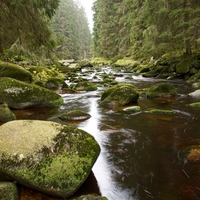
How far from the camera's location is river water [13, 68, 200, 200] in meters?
3.07

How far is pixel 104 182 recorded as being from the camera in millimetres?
3291

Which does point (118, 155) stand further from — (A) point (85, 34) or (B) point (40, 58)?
(A) point (85, 34)

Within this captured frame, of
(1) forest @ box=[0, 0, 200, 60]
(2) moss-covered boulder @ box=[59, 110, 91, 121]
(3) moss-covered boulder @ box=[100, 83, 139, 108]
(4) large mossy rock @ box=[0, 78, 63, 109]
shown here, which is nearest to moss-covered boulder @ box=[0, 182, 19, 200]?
(2) moss-covered boulder @ box=[59, 110, 91, 121]

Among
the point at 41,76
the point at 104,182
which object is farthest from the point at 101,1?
the point at 104,182

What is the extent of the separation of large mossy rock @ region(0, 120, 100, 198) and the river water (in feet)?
1.44

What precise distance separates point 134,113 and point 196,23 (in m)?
9.79

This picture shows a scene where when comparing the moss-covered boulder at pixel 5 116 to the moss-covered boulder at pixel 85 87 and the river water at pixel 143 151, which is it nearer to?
the river water at pixel 143 151

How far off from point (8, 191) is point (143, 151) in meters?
2.43

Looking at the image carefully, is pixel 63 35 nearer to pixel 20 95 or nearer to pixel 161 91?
pixel 20 95

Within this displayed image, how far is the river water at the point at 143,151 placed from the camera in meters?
3.07

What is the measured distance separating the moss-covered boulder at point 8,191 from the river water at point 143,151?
990 mm

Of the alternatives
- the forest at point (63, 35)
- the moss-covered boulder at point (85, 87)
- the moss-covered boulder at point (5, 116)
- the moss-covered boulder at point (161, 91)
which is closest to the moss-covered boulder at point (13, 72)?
the forest at point (63, 35)

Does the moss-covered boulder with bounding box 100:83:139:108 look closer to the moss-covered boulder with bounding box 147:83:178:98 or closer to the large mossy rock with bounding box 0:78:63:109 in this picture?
the moss-covered boulder with bounding box 147:83:178:98

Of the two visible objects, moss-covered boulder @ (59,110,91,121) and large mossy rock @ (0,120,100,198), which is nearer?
large mossy rock @ (0,120,100,198)
